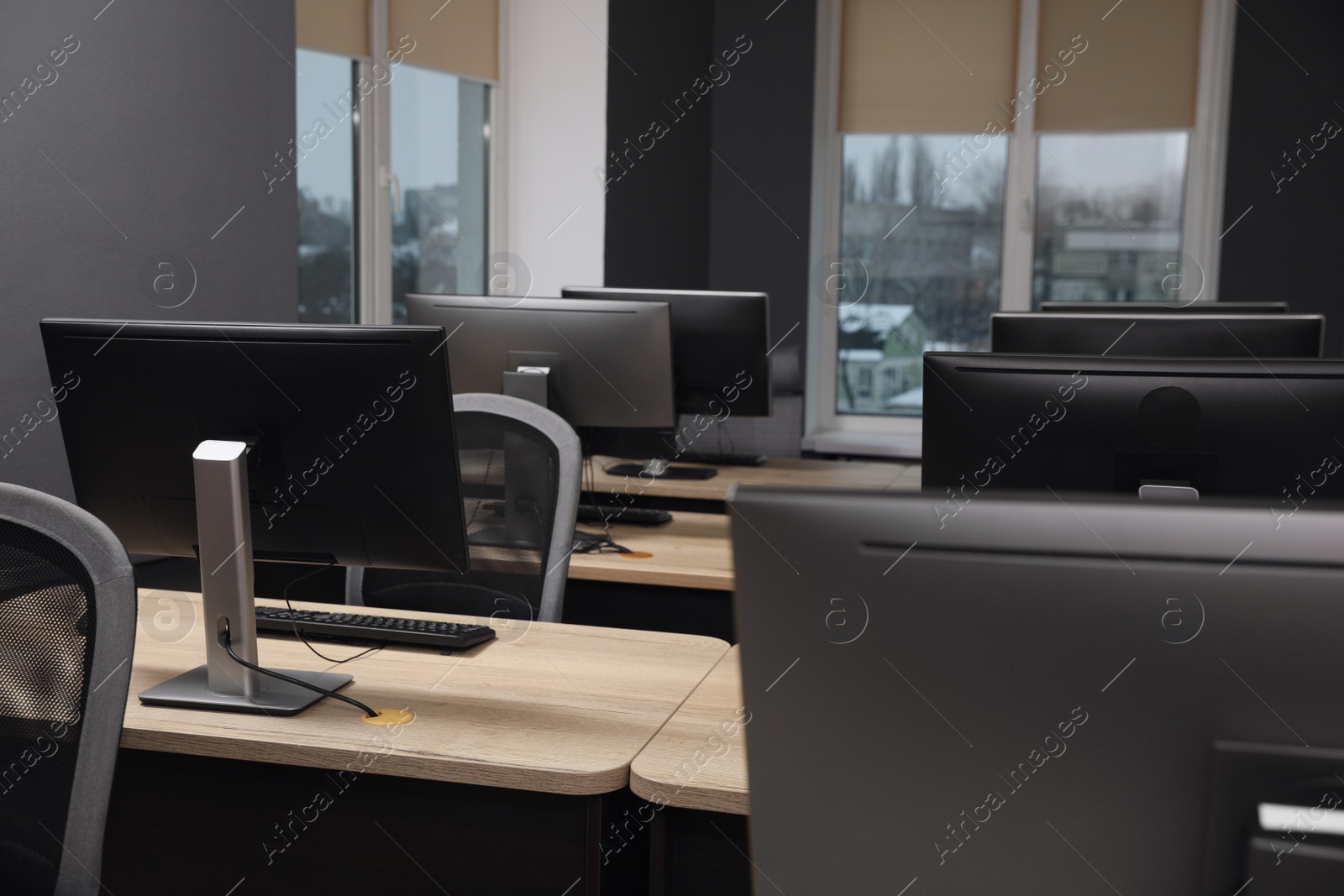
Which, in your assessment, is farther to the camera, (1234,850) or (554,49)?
(554,49)

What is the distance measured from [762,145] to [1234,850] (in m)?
4.87

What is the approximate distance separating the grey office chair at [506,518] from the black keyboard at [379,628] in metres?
0.27

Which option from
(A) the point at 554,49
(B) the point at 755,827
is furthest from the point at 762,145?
(B) the point at 755,827

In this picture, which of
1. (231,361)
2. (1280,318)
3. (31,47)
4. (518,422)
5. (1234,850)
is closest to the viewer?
(1234,850)

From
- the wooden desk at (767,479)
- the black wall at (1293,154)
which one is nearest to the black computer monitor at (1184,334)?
the wooden desk at (767,479)

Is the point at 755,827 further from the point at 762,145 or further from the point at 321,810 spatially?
the point at 762,145

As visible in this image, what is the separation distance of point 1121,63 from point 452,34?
280 cm

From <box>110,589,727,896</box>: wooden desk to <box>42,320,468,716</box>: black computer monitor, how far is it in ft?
0.27

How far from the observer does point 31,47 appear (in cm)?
237

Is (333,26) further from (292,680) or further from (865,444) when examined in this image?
(865,444)

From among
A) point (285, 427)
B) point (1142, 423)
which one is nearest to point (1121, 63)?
point (1142, 423)

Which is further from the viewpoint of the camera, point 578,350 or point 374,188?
point 374,188

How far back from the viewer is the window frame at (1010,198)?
4.76m

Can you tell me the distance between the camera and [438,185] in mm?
4188
